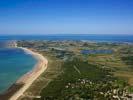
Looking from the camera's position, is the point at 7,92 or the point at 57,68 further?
the point at 57,68

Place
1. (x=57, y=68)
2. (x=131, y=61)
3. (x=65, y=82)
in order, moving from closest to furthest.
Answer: (x=65, y=82) → (x=57, y=68) → (x=131, y=61)

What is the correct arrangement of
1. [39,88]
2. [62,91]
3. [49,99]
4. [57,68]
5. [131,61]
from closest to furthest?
[49,99] < [62,91] < [39,88] < [57,68] < [131,61]

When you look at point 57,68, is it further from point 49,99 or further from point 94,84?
point 49,99

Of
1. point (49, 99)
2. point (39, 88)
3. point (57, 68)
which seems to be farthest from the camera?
point (57, 68)

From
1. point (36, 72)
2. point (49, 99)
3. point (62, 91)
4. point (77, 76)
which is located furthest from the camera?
point (36, 72)

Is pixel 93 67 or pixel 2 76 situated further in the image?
pixel 93 67

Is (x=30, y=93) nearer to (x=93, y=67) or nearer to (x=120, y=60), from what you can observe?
(x=93, y=67)

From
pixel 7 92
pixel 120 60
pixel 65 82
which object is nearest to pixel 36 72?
pixel 65 82

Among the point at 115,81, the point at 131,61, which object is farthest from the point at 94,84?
the point at 131,61
